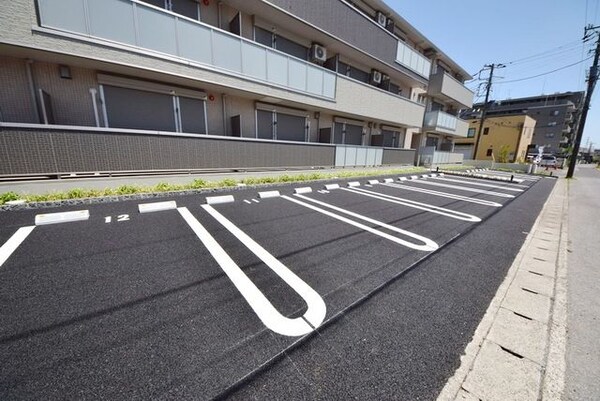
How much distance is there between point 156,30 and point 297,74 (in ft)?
14.8

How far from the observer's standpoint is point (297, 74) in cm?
852

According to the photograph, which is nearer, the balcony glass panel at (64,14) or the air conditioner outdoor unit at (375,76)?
the balcony glass panel at (64,14)

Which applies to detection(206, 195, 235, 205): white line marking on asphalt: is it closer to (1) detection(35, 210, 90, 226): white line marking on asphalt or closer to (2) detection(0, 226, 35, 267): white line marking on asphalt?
(1) detection(35, 210, 90, 226): white line marking on asphalt

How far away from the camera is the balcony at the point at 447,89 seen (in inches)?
640

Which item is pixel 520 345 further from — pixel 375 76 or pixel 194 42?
pixel 375 76

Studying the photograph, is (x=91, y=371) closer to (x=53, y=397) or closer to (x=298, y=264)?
(x=53, y=397)

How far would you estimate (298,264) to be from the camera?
2828mm

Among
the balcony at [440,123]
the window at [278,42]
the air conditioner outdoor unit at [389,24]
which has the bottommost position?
the balcony at [440,123]

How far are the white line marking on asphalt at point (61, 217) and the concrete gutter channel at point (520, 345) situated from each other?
5276 mm

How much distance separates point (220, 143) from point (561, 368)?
7.49 meters

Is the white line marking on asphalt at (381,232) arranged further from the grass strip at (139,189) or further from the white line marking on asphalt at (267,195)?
the grass strip at (139,189)

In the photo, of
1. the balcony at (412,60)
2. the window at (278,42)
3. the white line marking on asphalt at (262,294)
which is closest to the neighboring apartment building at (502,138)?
the balcony at (412,60)

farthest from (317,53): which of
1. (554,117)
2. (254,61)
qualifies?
(554,117)

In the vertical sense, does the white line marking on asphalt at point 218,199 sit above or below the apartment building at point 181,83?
below
